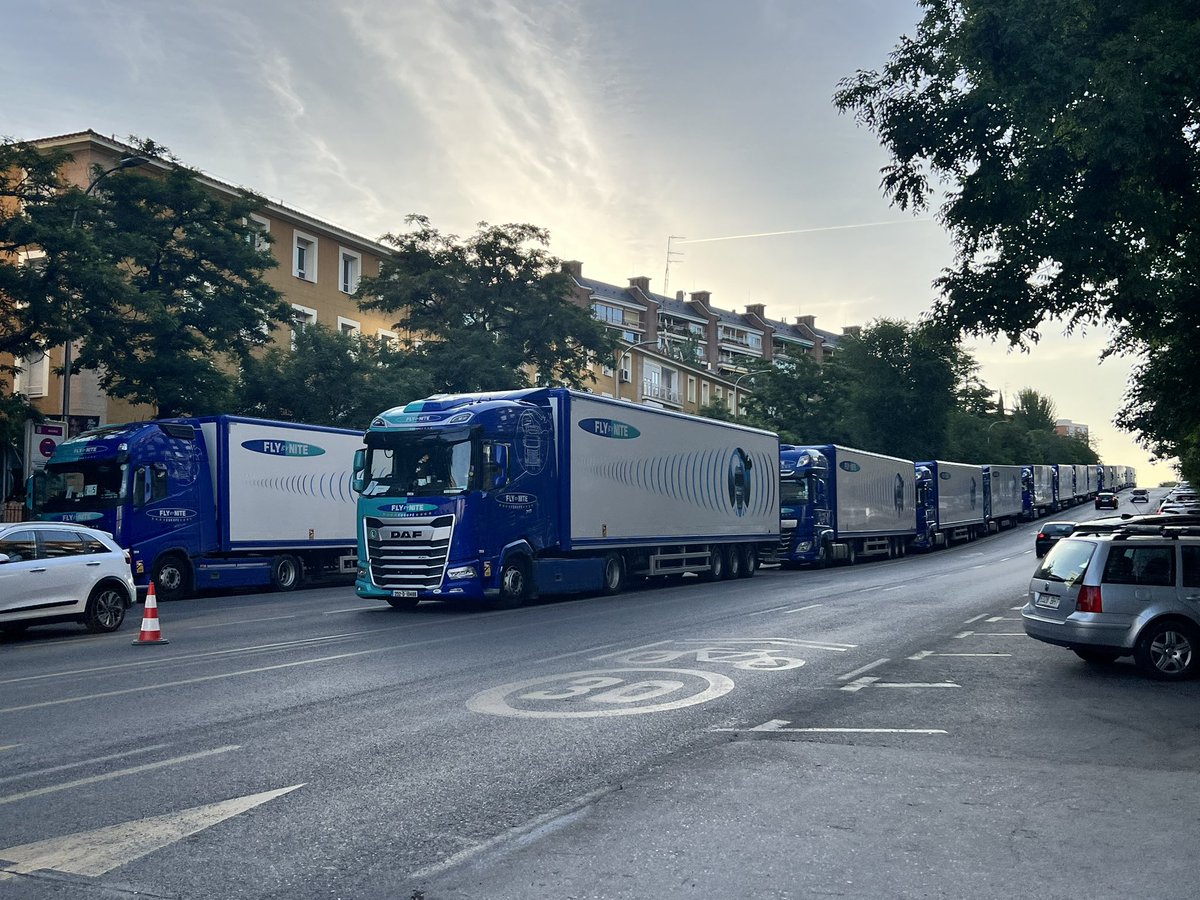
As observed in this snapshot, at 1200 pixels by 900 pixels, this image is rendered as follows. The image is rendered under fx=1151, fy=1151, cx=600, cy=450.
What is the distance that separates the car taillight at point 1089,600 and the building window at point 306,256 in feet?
122

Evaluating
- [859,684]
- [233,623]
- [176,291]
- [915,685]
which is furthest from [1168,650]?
[176,291]

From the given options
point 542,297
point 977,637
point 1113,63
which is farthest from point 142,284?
point 1113,63

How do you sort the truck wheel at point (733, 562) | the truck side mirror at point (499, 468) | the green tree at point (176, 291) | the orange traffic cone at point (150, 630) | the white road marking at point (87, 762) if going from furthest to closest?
the truck wheel at point (733, 562) < the green tree at point (176, 291) < the truck side mirror at point (499, 468) < the orange traffic cone at point (150, 630) < the white road marking at point (87, 762)

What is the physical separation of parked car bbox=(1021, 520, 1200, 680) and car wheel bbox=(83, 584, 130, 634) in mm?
12141

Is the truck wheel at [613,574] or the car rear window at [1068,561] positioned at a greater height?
the car rear window at [1068,561]

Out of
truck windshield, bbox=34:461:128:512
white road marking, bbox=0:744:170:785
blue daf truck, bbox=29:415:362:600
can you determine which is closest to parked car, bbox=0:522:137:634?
blue daf truck, bbox=29:415:362:600

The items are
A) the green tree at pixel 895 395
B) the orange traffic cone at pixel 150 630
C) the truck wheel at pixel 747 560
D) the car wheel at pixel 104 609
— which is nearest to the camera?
the orange traffic cone at pixel 150 630

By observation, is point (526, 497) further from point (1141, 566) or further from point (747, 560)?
point (747, 560)

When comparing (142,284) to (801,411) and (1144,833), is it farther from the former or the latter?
(801,411)

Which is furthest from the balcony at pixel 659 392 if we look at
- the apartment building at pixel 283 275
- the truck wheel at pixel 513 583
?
the truck wheel at pixel 513 583

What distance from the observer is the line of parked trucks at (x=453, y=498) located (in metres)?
18.3

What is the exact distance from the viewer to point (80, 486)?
22.4 m

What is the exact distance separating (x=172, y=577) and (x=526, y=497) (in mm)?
8152

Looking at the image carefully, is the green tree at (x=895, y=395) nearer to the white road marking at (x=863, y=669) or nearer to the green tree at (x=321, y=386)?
the green tree at (x=321, y=386)
